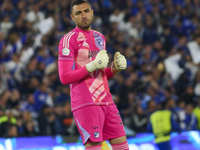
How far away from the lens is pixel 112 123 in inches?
152

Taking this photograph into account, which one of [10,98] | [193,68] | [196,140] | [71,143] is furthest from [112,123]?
[193,68]

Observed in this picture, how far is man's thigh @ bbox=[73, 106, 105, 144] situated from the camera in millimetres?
3629

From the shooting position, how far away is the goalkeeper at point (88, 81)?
3.65 metres

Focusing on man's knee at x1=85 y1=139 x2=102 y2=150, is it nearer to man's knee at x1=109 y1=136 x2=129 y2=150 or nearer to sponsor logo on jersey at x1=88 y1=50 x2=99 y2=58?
man's knee at x1=109 y1=136 x2=129 y2=150

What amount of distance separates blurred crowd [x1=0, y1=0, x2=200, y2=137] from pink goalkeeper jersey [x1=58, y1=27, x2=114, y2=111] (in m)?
4.90

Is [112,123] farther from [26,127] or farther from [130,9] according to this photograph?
[130,9]

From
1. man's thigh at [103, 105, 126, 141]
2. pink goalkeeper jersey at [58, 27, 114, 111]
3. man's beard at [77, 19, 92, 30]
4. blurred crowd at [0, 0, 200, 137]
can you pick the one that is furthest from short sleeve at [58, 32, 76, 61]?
blurred crowd at [0, 0, 200, 137]

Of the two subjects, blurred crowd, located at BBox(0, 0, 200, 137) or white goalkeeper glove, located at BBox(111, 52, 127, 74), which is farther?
blurred crowd, located at BBox(0, 0, 200, 137)

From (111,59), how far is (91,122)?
8310 mm

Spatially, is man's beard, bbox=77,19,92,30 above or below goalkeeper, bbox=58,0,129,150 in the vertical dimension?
above

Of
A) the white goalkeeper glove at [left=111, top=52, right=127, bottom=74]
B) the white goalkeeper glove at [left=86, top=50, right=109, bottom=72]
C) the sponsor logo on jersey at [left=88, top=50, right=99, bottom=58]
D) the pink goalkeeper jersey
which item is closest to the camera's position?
the white goalkeeper glove at [left=86, top=50, right=109, bottom=72]

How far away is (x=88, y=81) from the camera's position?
3.78 m

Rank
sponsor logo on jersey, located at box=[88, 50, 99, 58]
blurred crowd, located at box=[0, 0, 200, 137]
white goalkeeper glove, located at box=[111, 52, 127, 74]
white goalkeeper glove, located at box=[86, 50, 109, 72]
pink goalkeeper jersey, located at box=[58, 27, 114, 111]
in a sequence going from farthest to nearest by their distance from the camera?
blurred crowd, located at box=[0, 0, 200, 137] → white goalkeeper glove, located at box=[111, 52, 127, 74] → sponsor logo on jersey, located at box=[88, 50, 99, 58] → pink goalkeeper jersey, located at box=[58, 27, 114, 111] → white goalkeeper glove, located at box=[86, 50, 109, 72]

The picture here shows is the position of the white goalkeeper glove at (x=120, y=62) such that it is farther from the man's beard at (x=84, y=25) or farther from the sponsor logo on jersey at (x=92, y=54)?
the man's beard at (x=84, y=25)
